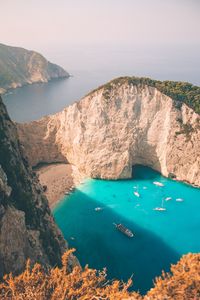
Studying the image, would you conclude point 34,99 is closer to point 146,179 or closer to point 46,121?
point 46,121

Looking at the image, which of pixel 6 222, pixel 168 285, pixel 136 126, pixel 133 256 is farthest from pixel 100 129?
pixel 168 285

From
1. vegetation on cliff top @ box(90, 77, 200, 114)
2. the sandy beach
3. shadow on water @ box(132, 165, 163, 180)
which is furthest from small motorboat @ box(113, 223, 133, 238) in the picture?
vegetation on cliff top @ box(90, 77, 200, 114)

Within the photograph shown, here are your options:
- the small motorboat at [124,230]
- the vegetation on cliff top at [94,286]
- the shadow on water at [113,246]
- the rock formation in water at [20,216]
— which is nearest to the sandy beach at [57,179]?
the shadow on water at [113,246]

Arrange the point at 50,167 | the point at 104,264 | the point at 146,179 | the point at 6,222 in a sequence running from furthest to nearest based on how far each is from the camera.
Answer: the point at 50,167 → the point at 146,179 → the point at 104,264 → the point at 6,222

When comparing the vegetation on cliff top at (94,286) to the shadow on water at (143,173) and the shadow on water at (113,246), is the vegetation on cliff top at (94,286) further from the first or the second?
the shadow on water at (143,173)

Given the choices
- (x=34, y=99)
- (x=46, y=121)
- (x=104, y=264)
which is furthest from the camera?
(x=34, y=99)

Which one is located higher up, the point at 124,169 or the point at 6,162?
the point at 6,162

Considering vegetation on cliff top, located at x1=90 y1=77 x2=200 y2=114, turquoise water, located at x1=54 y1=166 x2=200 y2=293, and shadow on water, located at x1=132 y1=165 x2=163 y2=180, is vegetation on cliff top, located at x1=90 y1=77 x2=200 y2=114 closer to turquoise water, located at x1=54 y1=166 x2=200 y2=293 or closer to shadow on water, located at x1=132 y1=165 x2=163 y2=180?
shadow on water, located at x1=132 y1=165 x2=163 y2=180
